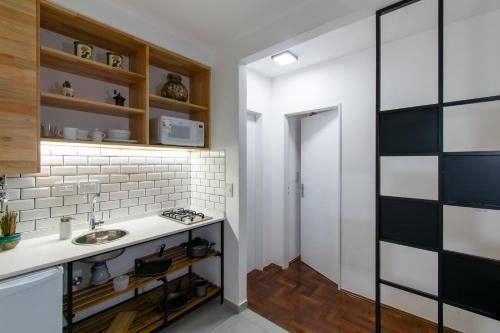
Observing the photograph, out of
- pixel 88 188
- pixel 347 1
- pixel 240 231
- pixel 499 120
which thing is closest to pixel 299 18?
pixel 347 1

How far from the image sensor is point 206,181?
8.46 ft

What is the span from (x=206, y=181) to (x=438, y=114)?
207 centimetres

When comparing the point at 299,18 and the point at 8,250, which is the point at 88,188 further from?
A: the point at 299,18

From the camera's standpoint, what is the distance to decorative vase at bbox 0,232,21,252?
143 centimetres

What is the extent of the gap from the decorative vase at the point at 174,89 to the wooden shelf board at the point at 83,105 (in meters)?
0.38

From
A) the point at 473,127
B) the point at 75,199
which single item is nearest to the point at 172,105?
the point at 75,199

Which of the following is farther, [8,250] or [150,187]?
[150,187]

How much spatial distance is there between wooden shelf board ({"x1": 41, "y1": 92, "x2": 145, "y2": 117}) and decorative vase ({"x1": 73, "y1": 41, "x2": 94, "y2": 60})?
0.34 m

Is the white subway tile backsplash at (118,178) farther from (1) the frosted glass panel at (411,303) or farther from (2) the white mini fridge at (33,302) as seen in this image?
(1) the frosted glass panel at (411,303)

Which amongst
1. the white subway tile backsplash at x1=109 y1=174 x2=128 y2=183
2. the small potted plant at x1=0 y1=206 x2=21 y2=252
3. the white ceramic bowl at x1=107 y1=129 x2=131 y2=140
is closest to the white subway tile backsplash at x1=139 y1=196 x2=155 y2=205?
the white subway tile backsplash at x1=109 y1=174 x2=128 y2=183

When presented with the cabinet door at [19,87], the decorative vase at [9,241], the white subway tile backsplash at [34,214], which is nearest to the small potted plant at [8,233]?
the decorative vase at [9,241]

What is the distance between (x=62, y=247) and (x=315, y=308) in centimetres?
225

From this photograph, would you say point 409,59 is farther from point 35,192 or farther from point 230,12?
point 35,192

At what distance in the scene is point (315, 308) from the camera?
2.32 meters
